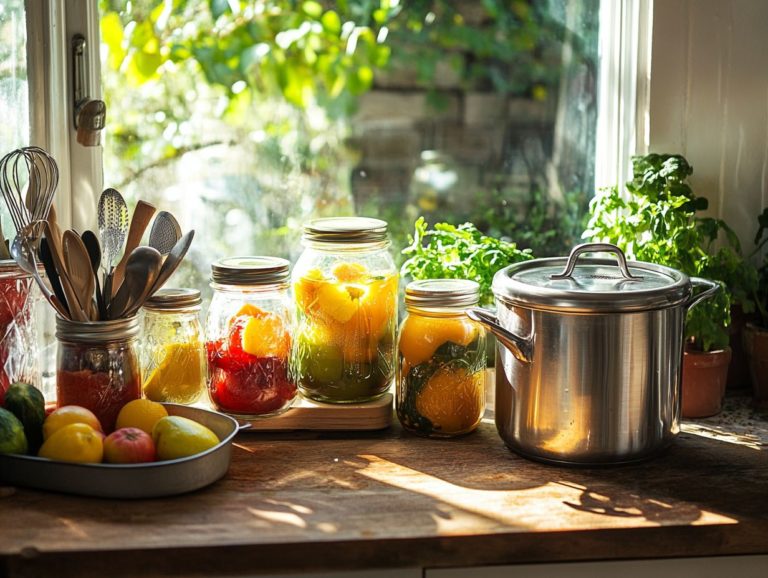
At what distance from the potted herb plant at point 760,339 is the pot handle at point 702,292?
16cm

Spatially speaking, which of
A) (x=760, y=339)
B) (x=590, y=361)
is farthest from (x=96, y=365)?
(x=760, y=339)

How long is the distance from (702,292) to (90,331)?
2.73 ft

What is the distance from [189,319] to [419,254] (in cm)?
38

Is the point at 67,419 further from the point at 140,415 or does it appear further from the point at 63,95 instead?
the point at 63,95

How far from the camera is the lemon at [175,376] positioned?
1.38 meters

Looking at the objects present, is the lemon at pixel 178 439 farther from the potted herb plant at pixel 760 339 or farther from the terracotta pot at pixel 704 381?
the potted herb plant at pixel 760 339

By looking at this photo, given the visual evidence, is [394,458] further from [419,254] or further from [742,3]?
[742,3]

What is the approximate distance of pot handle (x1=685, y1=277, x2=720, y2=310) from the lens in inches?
49.8

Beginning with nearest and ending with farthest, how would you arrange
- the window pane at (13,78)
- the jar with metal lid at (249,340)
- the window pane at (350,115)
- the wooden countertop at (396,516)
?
1. the wooden countertop at (396,516)
2. the jar with metal lid at (249,340)
3. the window pane at (13,78)
4. the window pane at (350,115)

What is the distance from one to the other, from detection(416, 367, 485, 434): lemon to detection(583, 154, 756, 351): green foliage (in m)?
0.33

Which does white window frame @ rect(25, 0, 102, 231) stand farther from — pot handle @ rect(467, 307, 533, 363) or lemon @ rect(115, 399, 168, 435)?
pot handle @ rect(467, 307, 533, 363)

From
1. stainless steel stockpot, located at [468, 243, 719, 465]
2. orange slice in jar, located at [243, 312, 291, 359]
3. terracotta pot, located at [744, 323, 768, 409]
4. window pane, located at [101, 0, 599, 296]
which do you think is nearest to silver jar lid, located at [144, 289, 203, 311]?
orange slice in jar, located at [243, 312, 291, 359]

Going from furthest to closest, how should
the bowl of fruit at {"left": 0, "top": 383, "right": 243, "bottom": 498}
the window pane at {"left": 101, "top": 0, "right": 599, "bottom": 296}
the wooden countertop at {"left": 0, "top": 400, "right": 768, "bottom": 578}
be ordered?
the window pane at {"left": 101, "top": 0, "right": 599, "bottom": 296}, the bowl of fruit at {"left": 0, "top": 383, "right": 243, "bottom": 498}, the wooden countertop at {"left": 0, "top": 400, "right": 768, "bottom": 578}

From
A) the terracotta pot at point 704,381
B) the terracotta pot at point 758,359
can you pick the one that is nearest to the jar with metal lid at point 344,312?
the terracotta pot at point 704,381
